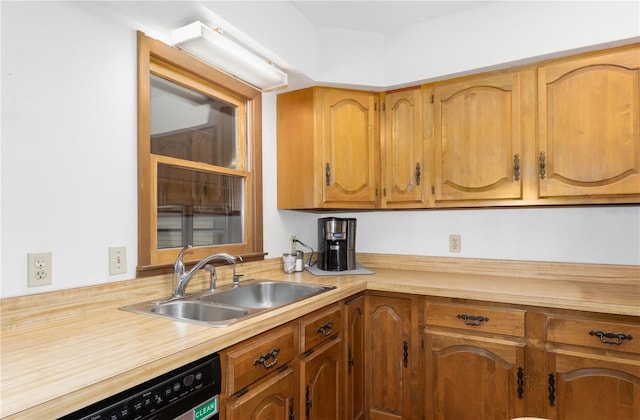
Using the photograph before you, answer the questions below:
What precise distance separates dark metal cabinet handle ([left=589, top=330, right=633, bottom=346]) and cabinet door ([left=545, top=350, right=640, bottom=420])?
0.21 ft

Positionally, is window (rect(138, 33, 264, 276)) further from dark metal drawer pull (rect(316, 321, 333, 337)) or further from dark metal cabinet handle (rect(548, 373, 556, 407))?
dark metal cabinet handle (rect(548, 373, 556, 407))

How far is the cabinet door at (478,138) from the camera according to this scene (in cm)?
199

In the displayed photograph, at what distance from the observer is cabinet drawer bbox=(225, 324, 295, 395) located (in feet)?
3.76

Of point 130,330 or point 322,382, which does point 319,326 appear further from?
point 130,330

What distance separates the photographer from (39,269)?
1184 millimetres

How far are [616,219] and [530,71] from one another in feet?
3.09

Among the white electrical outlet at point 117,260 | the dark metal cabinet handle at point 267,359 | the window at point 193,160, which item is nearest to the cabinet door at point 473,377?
the dark metal cabinet handle at point 267,359

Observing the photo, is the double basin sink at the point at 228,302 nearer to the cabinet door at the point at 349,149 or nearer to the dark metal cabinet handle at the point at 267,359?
the dark metal cabinet handle at the point at 267,359

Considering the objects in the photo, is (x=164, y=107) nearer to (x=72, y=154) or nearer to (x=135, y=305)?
(x=72, y=154)

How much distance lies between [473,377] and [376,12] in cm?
204

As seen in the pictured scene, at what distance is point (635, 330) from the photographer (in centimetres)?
148

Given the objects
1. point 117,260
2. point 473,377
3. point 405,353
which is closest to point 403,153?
point 405,353

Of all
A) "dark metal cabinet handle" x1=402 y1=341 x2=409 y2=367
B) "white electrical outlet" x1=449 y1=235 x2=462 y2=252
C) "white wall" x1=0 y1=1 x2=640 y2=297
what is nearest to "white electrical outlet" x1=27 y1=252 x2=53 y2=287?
"white wall" x1=0 y1=1 x2=640 y2=297

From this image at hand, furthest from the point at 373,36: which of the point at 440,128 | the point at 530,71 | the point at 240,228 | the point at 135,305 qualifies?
the point at 135,305
